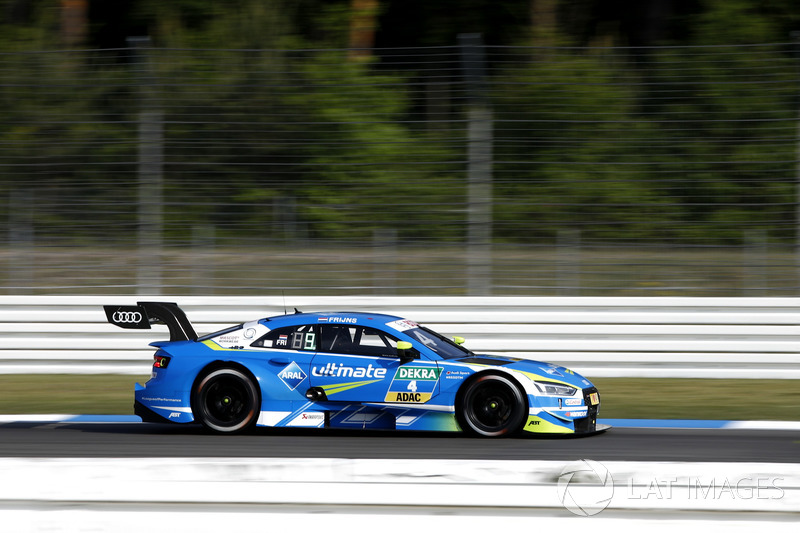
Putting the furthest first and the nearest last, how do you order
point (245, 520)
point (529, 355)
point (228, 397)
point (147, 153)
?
point (147, 153), point (529, 355), point (228, 397), point (245, 520)

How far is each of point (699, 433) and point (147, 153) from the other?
7.48 metres

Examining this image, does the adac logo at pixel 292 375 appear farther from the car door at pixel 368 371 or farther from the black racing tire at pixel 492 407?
the black racing tire at pixel 492 407

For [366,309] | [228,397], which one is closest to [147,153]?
[366,309]

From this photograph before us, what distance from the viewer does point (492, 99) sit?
12.7 meters

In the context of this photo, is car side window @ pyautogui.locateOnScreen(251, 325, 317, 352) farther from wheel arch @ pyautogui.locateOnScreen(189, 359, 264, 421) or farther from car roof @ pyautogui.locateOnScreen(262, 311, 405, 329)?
wheel arch @ pyautogui.locateOnScreen(189, 359, 264, 421)

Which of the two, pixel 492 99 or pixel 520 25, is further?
pixel 520 25

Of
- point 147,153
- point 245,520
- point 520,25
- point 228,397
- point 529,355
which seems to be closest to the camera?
point 245,520

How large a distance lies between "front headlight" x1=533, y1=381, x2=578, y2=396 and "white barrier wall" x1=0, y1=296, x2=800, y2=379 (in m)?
3.55

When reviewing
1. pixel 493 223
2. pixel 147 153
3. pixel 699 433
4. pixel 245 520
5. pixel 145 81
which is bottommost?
pixel 699 433

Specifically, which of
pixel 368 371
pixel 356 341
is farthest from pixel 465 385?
pixel 356 341

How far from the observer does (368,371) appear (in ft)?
28.0

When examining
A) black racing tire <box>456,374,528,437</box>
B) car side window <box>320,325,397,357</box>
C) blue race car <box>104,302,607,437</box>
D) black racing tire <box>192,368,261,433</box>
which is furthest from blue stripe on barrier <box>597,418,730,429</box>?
black racing tire <box>192,368,261,433</box>

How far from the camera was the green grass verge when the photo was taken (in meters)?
10.1

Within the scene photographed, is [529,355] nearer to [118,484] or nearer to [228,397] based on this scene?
[228,397]
